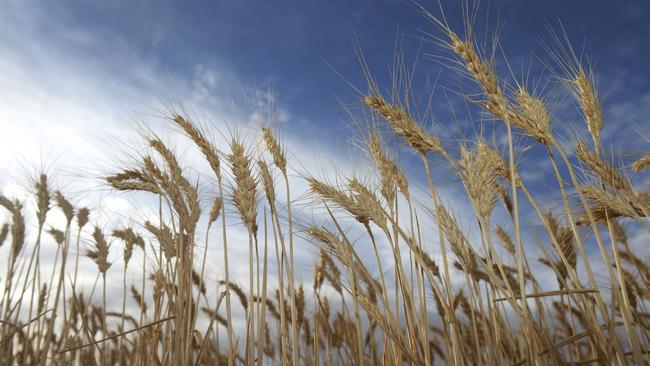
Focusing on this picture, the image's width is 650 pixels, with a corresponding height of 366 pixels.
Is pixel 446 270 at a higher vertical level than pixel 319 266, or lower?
lower

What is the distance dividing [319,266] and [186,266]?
209 cm

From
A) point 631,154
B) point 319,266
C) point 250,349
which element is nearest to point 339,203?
point 250,349

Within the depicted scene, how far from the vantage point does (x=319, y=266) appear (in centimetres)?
448

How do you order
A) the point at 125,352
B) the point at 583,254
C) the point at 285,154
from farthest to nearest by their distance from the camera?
1. the point at 125,352
2. the point at 285,154
3. the point at 583,254

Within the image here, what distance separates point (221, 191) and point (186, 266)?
1.43 feet

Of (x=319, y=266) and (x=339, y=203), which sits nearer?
(x=339, y=203)

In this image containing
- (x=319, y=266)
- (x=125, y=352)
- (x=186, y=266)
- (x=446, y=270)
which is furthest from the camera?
(x=125, y=352)

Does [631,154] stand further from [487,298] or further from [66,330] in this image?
[66,330]

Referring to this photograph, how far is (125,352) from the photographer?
5375mm

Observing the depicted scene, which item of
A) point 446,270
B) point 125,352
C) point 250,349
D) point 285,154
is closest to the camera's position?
point 446,270

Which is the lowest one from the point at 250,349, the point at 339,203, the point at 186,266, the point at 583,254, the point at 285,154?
the point at 250,349

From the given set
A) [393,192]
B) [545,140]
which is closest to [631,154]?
[545,140]

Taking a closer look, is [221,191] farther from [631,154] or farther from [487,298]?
[631,154]

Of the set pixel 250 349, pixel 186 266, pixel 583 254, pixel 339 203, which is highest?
pixel 339 203
